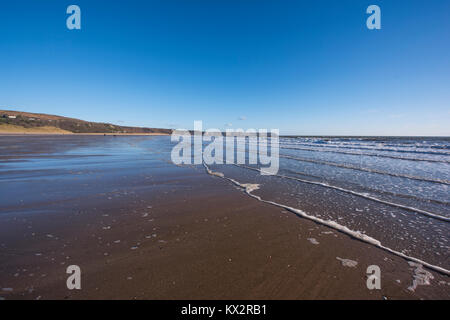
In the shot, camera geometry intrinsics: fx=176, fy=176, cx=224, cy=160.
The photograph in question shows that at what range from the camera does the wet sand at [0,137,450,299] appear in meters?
2.46

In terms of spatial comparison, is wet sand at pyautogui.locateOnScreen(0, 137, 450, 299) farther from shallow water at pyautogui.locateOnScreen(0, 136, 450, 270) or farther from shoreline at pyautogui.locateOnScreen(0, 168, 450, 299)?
shallow water at pyautogui.locateOnScreen(0, 136, 450, 270)

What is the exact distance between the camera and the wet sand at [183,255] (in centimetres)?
246

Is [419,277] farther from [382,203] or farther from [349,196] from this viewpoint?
[349,196]

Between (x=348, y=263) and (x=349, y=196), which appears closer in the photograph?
(x=348, y=263)

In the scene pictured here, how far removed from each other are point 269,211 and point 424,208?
4.80 meters

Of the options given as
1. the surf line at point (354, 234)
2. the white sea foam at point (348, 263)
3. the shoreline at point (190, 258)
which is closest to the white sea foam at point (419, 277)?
the shoreline at point (190, 258)

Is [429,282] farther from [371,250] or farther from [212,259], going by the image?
[212,259]

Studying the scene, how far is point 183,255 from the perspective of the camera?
3.20 m

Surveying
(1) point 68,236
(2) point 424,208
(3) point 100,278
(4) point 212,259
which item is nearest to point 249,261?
(4) point 212,259
